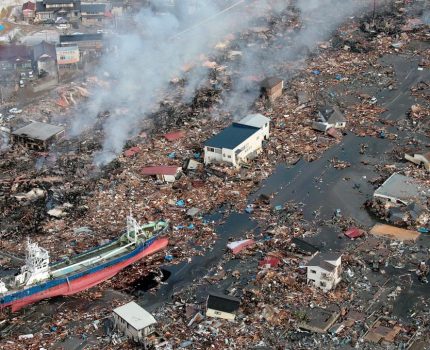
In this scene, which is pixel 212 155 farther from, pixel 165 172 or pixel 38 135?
pixel 38 135

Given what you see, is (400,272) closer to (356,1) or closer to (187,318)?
(187,318)

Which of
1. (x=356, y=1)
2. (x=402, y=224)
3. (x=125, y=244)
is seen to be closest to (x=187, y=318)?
(x=125, y=244)

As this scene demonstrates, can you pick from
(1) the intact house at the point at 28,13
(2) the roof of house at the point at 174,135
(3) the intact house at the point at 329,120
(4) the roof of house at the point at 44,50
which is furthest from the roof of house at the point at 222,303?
(1) the intact house at the point at 28,13

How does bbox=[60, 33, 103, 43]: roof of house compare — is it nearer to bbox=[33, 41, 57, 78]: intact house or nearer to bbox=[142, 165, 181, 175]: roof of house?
bbox=[33, 41, 57, 78]: intact house

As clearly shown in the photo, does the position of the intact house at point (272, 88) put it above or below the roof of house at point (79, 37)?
below

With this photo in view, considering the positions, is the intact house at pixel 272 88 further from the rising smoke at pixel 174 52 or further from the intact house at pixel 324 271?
the intact house at pixel 324 271

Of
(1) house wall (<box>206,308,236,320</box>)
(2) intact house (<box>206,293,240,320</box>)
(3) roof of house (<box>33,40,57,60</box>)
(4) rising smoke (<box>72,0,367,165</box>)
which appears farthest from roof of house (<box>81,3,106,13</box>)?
(1) house wall (<box>206,308,236,320</box>)
